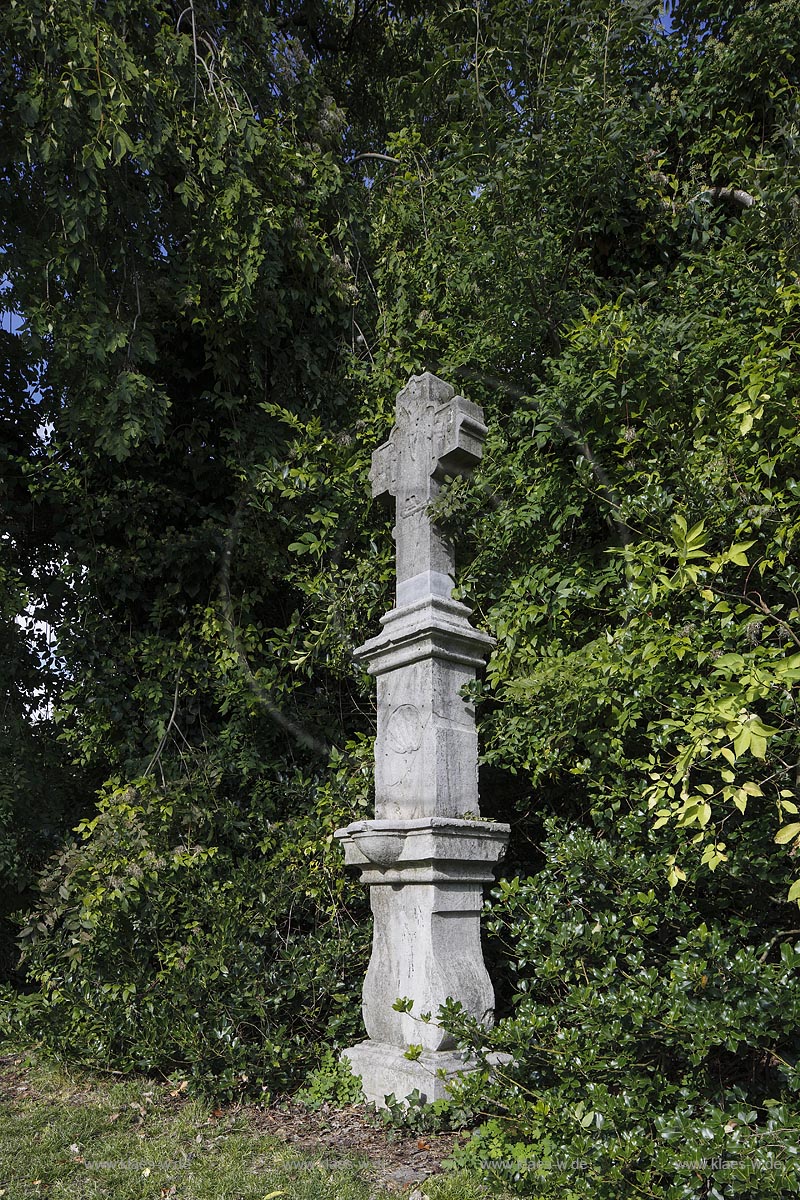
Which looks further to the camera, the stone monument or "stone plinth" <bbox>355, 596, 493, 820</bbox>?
"stone plinth" <bbox>355, 596, 493, 820</bbox>

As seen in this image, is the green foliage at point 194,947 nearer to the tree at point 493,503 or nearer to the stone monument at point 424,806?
the tree at point 493,503

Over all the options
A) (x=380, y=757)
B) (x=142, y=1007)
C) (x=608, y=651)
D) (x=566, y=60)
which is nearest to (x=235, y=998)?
(x=142, y=1007)

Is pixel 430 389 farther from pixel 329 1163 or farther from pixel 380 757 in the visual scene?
pixel 329 1163

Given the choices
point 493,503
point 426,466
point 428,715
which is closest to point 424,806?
point 428,715

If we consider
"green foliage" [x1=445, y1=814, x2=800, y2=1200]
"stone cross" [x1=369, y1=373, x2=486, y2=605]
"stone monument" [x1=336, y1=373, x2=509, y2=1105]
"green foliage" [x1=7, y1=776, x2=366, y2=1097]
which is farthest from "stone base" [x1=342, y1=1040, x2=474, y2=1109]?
"stone cross" [x1=369, y1=373, x2=486, y2=605]

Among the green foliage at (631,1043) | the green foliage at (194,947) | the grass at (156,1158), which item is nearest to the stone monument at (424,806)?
the green foliage at (631,1043)

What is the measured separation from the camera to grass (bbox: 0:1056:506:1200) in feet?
9.54

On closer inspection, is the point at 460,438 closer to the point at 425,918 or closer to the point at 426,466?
the point at 426,466

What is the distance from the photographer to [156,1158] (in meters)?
3.31

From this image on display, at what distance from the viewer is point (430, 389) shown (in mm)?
4441

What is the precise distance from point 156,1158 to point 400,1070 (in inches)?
39.0

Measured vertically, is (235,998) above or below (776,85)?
below

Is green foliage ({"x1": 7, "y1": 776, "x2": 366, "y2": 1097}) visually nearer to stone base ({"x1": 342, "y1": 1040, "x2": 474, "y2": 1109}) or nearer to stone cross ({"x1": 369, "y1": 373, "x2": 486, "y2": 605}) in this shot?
stone base ({"x1": 342, "y1": 1040, "x2": 474, "y2": 1109})

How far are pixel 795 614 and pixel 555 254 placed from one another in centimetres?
322
